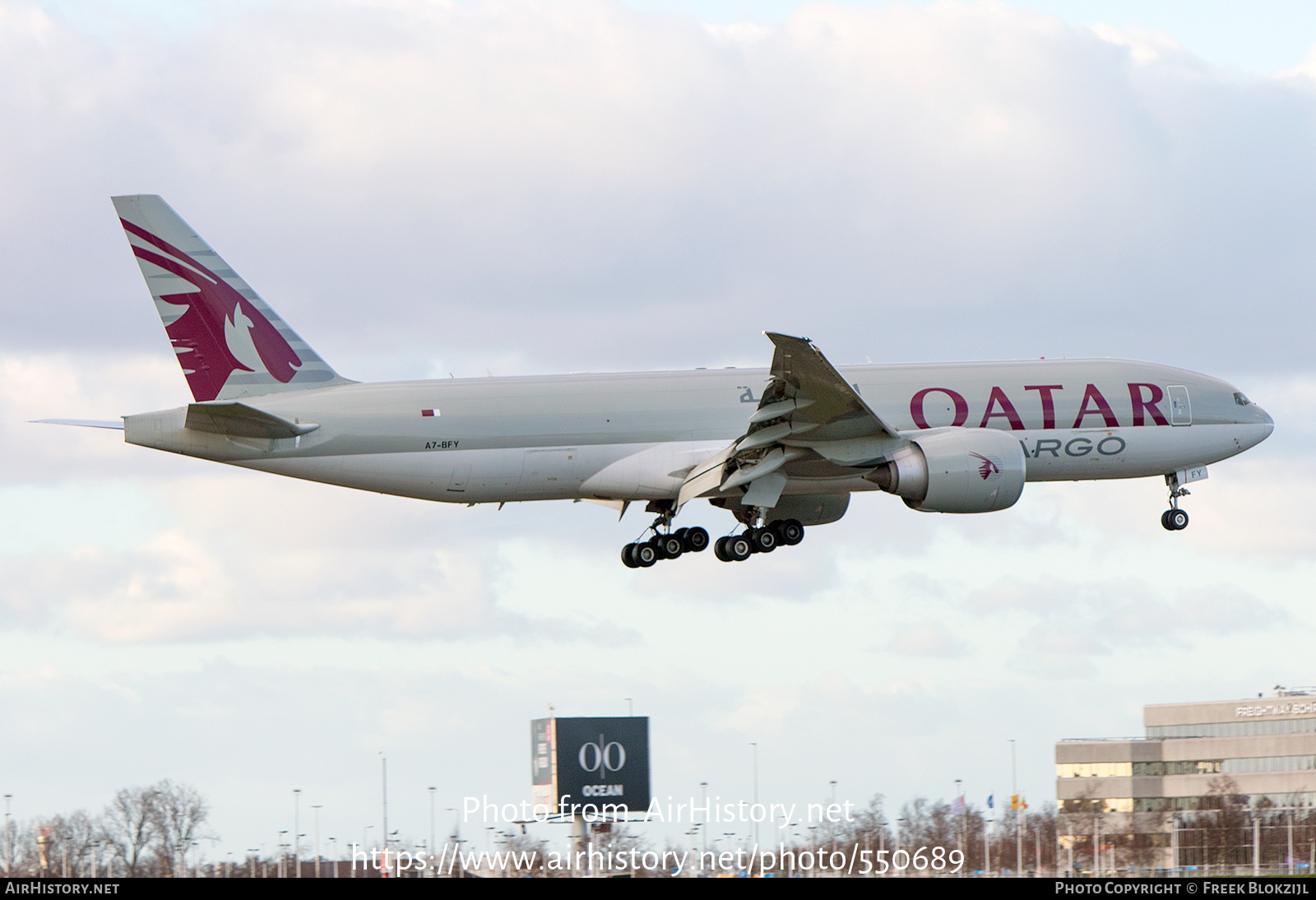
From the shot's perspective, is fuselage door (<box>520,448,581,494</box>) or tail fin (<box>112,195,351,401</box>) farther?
tail fin (<box>112,195,351,401</box>)

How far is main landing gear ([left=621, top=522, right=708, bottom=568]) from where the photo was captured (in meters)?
52.5

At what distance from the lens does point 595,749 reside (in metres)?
88.1

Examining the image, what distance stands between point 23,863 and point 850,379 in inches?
2186

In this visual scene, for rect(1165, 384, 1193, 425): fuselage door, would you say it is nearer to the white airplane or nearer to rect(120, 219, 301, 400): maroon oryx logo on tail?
the white airplane

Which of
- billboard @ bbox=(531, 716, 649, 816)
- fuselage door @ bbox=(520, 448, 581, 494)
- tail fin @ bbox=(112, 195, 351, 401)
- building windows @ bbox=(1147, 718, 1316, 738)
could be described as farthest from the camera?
building windows @ bbox=(1147, 718, 1316, 738)

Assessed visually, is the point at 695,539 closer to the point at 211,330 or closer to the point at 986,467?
the point at 986,467

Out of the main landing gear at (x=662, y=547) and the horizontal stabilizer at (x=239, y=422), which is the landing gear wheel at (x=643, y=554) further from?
the horizontal stabilizer at (x=239, y=422)

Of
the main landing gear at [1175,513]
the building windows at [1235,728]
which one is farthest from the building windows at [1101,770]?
the main landing gear at [1175,513]

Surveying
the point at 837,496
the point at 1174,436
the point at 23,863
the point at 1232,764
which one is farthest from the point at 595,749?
the point at 1232,764

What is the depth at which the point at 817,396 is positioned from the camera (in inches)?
1804

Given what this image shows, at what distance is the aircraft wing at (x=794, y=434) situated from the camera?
1780 inches

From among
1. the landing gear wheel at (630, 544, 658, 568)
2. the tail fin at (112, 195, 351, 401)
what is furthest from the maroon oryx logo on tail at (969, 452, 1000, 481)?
the tail fin at (112, 195, 351, 401)

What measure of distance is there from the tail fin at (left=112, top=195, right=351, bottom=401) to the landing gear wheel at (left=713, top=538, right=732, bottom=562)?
12687 millimetres
